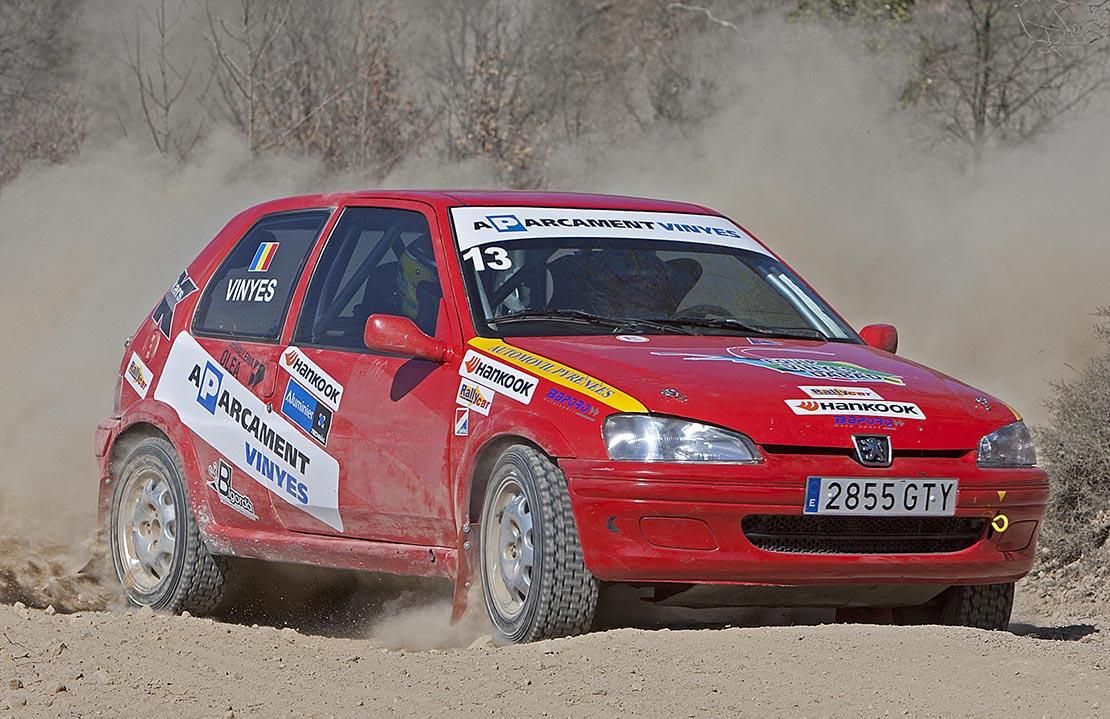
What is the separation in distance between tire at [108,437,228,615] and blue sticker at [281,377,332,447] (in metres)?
0.73

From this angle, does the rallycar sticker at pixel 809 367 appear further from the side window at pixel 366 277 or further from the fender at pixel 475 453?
the side window at pixel 366 277

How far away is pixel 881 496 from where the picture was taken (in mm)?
5484

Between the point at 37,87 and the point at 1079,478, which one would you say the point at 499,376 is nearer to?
the point at 1079,478

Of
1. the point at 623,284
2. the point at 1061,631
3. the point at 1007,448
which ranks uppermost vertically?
the point at 623,284

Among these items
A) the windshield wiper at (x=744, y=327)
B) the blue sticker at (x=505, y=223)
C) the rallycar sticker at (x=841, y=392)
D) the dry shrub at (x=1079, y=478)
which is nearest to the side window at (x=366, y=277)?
the blue sticker at (x=505, y=223)

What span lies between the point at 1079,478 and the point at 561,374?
13.1ft

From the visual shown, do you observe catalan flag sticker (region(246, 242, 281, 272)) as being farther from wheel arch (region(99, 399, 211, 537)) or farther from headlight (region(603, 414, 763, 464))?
headlight (region(603, 414, 763, 464))

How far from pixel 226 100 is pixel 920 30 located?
26.9 feet

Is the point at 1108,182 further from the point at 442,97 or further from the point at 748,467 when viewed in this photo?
the point at 748,467

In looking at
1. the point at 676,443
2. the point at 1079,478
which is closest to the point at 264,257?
the point at 676,443

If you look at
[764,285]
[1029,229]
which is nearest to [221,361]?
[764,285]

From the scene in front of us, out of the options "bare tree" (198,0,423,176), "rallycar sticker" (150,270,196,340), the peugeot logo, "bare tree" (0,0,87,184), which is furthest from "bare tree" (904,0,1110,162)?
the peugeot logo

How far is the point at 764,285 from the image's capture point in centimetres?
693

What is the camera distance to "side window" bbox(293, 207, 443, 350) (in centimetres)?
661
